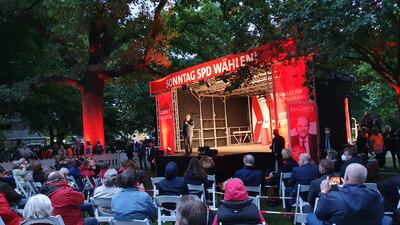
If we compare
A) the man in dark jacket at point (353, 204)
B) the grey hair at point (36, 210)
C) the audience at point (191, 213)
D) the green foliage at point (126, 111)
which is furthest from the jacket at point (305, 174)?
the green foliage at point (126, 111)

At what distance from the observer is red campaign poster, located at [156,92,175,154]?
61.8 feet

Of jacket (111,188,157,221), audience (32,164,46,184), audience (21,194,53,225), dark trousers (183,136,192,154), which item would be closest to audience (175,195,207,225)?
audience (21,194,53,225)

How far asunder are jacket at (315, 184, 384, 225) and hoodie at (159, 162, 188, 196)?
2936 mm

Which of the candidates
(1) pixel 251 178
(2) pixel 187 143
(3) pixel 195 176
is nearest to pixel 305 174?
(1) pixel 251 178

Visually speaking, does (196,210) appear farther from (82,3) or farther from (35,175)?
(82,3)

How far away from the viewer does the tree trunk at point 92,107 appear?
21.0 metres

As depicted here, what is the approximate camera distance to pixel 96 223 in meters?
5.90

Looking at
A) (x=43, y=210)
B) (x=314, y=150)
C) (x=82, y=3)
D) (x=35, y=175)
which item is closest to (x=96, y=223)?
(x=43, y=210)

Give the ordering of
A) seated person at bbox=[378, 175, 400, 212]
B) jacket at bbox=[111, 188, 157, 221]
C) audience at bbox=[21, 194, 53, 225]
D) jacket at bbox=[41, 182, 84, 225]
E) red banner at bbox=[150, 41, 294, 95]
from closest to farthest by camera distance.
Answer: audience at bbox=[21, 194, 53, 225] < jacket at bbox=[111, 188, 157, 221] < seated person at bbox=[378, 175, 400, 212] < jacket at bbox=[41, 182, 84, 225] < red banner at bbox=[150, 41, 294, 95]

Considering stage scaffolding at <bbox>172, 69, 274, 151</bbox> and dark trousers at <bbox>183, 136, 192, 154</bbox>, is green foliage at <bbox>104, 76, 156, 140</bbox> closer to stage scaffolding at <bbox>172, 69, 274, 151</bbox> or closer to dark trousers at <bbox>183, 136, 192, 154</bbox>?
stage scaffolding at <bbox>172, 69, 274, 151</bbox>

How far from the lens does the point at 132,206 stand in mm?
5125

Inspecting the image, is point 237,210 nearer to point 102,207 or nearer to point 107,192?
point 102,207

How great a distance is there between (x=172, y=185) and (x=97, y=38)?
51.7 feet

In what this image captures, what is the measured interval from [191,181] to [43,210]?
125 inches
